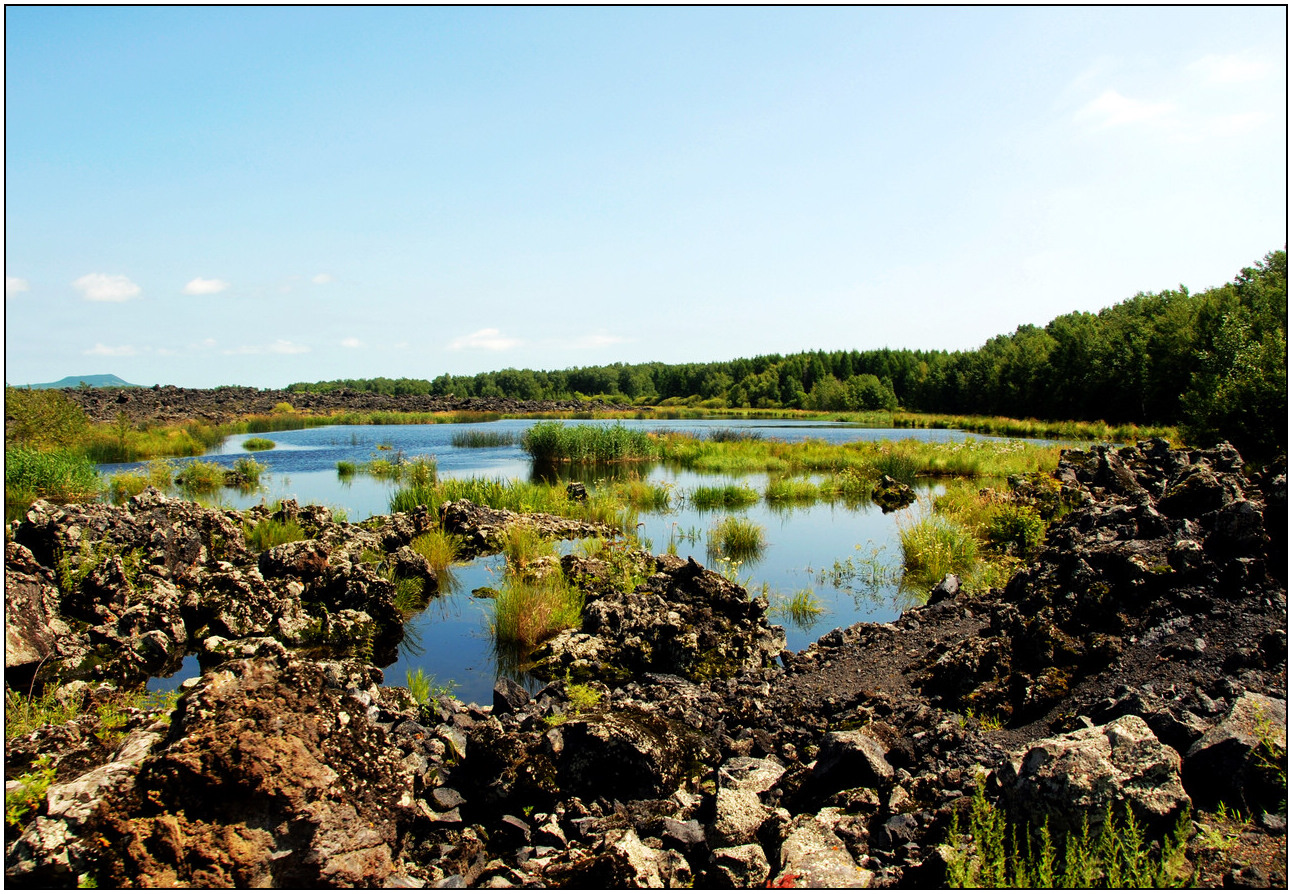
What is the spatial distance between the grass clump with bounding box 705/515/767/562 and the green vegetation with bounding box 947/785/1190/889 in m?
9.29

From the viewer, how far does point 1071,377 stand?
60.0 meters

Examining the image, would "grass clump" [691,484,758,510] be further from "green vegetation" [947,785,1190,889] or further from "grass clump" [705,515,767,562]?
"green vegetation" [947,785,1190,889]

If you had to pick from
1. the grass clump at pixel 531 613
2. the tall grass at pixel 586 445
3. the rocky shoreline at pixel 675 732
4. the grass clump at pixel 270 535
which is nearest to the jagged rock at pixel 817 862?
the rocky shoreline at pixel 675 732

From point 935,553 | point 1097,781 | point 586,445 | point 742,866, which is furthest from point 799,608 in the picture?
point 586,445

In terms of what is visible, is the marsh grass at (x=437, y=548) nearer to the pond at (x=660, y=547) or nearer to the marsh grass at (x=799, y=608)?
the pond at (x=660, y=547)

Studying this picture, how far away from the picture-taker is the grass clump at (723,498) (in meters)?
18.9

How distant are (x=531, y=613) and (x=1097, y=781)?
640cm

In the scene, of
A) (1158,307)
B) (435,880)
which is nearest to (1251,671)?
(435,880)

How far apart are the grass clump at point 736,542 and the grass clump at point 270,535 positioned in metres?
7.43

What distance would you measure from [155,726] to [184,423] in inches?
1820

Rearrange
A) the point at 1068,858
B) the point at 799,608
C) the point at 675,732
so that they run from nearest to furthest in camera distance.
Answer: the point at 1068,858 < the point at 675,732 < the point at 799,608

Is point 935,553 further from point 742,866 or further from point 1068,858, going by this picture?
point 742,866

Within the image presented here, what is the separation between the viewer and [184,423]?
42.5 meters

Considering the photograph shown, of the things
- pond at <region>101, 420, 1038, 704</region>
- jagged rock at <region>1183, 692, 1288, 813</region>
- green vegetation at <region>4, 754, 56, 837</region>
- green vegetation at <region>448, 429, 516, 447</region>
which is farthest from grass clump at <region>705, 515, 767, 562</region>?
green vegetation at <region>448, 429, 516, 447</region>
